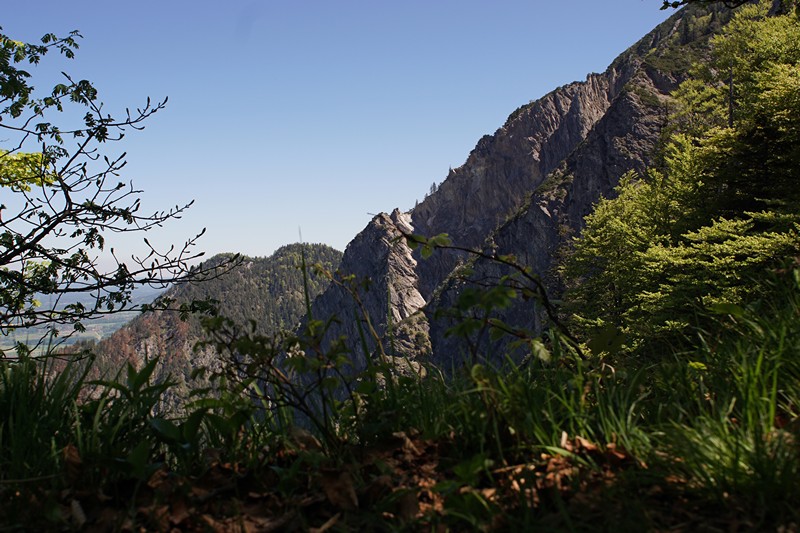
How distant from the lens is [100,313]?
7.00m

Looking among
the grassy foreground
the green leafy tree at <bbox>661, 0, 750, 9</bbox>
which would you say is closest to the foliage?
the green leafy tree at <bbox>661, 0, 750, 9</bbox>

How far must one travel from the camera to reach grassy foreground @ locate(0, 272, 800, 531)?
1942mm

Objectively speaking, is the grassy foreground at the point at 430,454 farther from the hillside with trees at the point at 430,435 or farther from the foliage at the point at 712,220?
the foliage at the point at 712,220

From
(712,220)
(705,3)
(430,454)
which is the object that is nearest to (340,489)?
(430,454)

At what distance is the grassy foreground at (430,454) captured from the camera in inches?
76.5

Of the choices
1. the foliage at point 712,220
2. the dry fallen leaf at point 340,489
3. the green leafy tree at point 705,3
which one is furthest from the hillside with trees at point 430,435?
the foliage at point 712,220

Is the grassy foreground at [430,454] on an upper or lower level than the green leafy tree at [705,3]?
lower

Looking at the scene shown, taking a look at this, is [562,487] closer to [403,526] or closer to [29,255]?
[403,526]

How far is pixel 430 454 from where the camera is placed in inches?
103

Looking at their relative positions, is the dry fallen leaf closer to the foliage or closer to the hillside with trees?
the hillside with trees

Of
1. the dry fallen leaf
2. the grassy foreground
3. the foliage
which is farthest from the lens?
the foliage

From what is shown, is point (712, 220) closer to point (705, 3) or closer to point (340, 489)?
point (705, 3)

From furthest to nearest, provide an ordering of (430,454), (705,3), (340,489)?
(705,3) < (430,454) < (340,489)

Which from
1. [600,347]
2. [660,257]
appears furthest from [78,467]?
[660,257]
